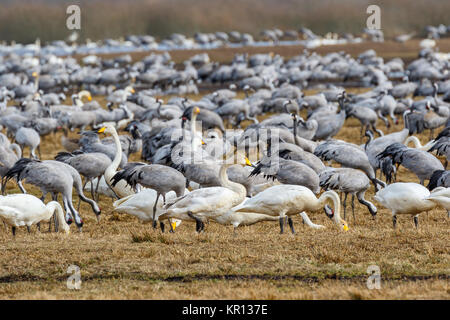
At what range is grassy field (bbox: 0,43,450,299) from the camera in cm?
737

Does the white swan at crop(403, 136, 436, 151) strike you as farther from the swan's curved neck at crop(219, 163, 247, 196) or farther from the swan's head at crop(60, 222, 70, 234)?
the swan's head at crop(60, 222, 70, 234)

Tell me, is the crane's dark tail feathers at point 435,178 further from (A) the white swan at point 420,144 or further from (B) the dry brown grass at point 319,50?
(B) the dry brown grass at point 319,50

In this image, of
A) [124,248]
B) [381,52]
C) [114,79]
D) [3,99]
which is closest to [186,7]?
[381,52]

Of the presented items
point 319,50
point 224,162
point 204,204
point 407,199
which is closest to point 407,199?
point 407,199

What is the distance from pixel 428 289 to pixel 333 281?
1045mm

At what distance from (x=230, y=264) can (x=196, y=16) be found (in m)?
92.4

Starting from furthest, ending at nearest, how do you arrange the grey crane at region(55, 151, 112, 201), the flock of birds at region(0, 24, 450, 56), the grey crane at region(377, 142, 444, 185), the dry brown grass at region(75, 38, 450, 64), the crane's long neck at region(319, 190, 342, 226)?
the flock of birds at region(0, 24, 450, 56), the dry brown grass at region(75, 38, 450, 64), the grey crane at region(55, 151, 112, 201), the grey crane at region(377, 142, 444, 185), the crane's long neck at region(319, 190, 342, 226)

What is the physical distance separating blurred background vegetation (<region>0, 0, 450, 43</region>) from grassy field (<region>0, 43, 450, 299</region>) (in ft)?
255

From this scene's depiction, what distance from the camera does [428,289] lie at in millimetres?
7266

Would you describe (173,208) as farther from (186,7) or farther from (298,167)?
(186,7)

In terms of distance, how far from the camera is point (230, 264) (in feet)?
28.0

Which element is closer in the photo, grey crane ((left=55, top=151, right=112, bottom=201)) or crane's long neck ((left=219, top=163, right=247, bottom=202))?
crane's long neck ((left=219, top=163, right=247, bottom=202))

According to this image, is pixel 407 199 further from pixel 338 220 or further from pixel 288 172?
pixel 288 172

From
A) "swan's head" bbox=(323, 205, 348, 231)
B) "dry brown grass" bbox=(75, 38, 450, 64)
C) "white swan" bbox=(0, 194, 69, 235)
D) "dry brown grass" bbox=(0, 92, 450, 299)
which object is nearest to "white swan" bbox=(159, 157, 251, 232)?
Answer: "dry brown grass" bbox=(0, 92, 450, 299)
